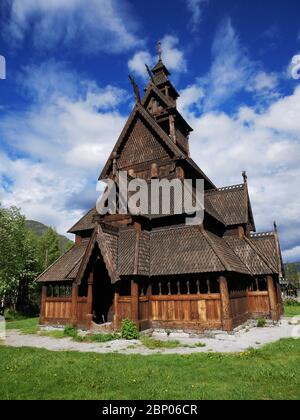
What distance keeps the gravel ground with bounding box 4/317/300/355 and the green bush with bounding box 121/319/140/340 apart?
495 millimetres

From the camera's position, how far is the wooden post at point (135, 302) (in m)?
16.2

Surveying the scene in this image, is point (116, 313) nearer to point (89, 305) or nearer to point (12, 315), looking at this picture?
point (89, 305)

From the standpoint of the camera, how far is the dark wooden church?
1673 centimetres

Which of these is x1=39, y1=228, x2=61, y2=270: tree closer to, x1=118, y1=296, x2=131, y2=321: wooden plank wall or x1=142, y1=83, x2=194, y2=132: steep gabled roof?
x1=142, y1=83, x2=194, y2=132: steep gabled roof

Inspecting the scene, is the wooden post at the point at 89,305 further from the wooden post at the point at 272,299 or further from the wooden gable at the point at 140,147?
the wooden post at the point at 272,299

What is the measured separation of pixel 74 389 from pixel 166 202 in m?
13.9

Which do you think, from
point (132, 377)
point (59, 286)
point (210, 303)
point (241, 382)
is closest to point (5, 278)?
point (59, 286)

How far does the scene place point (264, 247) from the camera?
22750 mm

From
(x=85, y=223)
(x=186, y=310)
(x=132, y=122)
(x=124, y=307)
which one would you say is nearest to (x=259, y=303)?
(x=186, y=310)

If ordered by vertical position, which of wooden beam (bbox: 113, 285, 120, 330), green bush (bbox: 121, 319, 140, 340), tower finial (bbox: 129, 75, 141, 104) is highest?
tower finial (bbox: 129, 75, 141, 104)

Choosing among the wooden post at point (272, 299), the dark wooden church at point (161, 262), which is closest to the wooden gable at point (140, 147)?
the dark wooden church at point (161, 262)

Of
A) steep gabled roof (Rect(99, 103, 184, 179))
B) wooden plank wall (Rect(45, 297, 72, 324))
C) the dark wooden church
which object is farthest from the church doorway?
steep gabled roof (Rect(99, 103, 184, 179))

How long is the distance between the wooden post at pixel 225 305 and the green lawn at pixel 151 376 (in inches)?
157

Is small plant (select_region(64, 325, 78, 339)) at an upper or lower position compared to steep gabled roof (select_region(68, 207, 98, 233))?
lower
